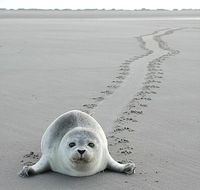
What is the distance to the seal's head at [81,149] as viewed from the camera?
11.8 feet

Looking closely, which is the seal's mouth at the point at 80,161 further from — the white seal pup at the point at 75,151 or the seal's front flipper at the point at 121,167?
the seal's front flipper at the point at 121,167

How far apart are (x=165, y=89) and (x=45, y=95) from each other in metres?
1.49

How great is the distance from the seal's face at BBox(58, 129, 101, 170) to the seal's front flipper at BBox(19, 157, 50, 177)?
26cm

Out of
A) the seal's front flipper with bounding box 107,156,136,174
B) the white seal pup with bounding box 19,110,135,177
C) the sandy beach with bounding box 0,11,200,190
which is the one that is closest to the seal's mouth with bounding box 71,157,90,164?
the white seal pup with bounding box 19,110,135,177

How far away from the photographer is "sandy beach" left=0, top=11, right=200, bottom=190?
386cm

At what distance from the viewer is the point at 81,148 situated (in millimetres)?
3605

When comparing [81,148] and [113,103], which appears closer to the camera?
[81,148]

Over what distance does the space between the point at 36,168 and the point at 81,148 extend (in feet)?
1.57

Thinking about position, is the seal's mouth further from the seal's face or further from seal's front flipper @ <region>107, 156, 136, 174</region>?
seal's front flipper @ <region>107, 156, 136, 174</region>

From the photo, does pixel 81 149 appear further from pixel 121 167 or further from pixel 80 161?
pixel 121 167

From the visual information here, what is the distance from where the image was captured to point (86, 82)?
6.89 metres

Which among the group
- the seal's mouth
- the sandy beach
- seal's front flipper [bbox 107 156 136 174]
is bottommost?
the sandy beach

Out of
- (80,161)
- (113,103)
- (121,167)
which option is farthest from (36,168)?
(113,103)

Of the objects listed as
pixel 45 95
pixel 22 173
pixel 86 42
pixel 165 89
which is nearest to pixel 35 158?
pixel 22 173
